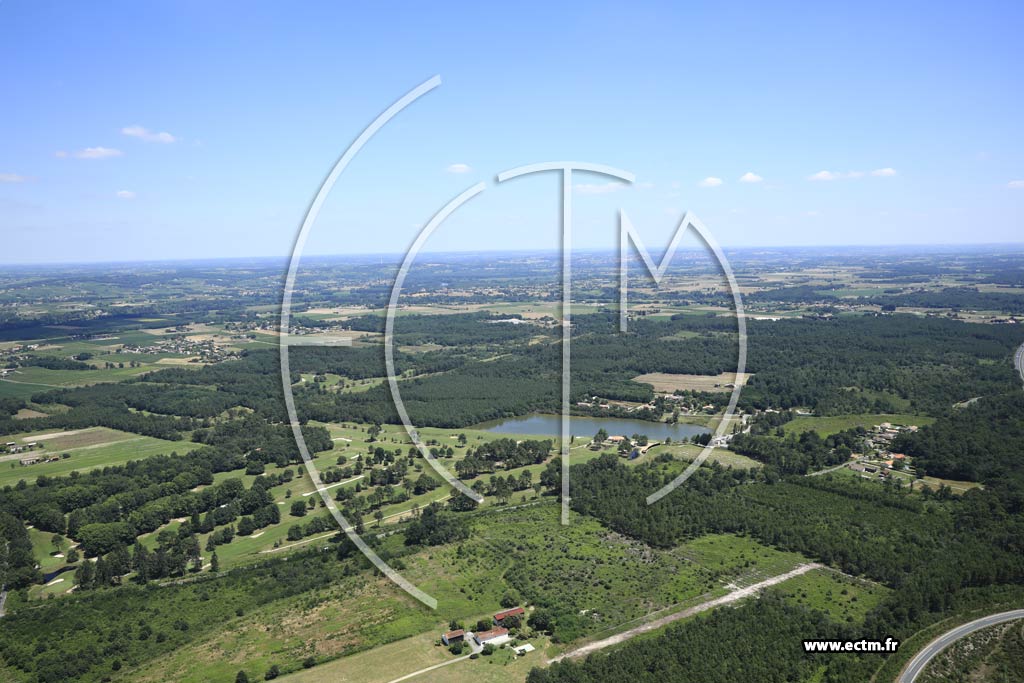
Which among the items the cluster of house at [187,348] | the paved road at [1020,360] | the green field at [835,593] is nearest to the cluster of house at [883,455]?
the green field at [835,593]

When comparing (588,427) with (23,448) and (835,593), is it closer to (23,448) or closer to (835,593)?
(835,593)

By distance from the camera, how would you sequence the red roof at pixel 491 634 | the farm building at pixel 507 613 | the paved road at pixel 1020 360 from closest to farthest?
the red roof at pixel 491 634 < the farm building at pixel 507 613 < the paved road at pixel 1020 360

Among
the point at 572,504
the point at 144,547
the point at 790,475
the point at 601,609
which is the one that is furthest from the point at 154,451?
the point at 790,475

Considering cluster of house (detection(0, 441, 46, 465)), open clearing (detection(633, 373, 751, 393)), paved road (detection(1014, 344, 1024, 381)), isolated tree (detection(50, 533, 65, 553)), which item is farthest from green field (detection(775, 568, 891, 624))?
cluster of house (detection(0, 441, 46, 465))

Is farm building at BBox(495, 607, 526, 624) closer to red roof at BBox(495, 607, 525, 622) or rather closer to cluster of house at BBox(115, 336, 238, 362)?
red roof at BBox(495, 607, 525, 622)

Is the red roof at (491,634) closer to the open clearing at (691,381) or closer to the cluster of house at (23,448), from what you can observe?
the cluster of house at (23,448)

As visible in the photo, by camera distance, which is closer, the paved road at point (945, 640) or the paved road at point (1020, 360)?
the paved road at point (945, 640)

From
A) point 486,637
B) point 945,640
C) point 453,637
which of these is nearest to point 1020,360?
point 945,640
